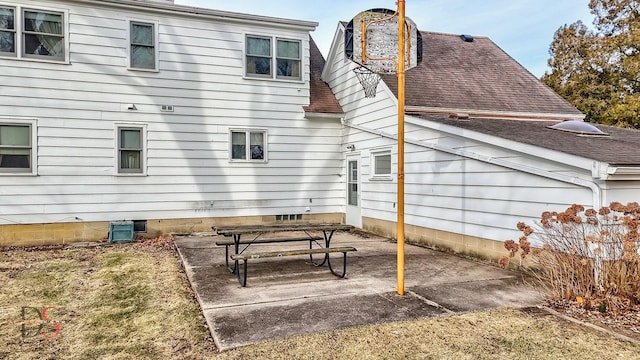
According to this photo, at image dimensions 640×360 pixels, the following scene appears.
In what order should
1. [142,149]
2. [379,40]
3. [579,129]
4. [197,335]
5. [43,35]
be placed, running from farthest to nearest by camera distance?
[142,149] → [43,35] → [579,129] → [379,40] → [197,335]

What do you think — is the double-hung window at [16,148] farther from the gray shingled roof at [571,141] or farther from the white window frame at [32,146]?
the gray shingled roof at [571,141]

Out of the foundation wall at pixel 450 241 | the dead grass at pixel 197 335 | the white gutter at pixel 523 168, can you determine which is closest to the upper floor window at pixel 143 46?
the dead grass at pixel 197 335

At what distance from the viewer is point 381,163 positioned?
1030 cm

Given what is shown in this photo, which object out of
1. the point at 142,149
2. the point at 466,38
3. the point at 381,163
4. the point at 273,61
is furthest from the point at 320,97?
the point at 466,38

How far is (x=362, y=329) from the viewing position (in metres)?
4.00

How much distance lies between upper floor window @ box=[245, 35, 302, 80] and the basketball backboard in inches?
219

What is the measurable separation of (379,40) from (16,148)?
8.27m

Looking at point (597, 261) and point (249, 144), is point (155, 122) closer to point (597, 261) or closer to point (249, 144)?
point (249, 144)

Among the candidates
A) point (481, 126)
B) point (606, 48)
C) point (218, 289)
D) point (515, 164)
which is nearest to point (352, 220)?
point (481, 126)

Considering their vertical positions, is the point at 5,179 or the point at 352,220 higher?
the point at 5,179

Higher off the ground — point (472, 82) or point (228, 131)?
point (472, 82)

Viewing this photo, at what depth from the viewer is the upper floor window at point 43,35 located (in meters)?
9.11

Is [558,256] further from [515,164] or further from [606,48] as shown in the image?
[606,48]

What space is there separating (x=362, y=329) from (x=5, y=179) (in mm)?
8844
